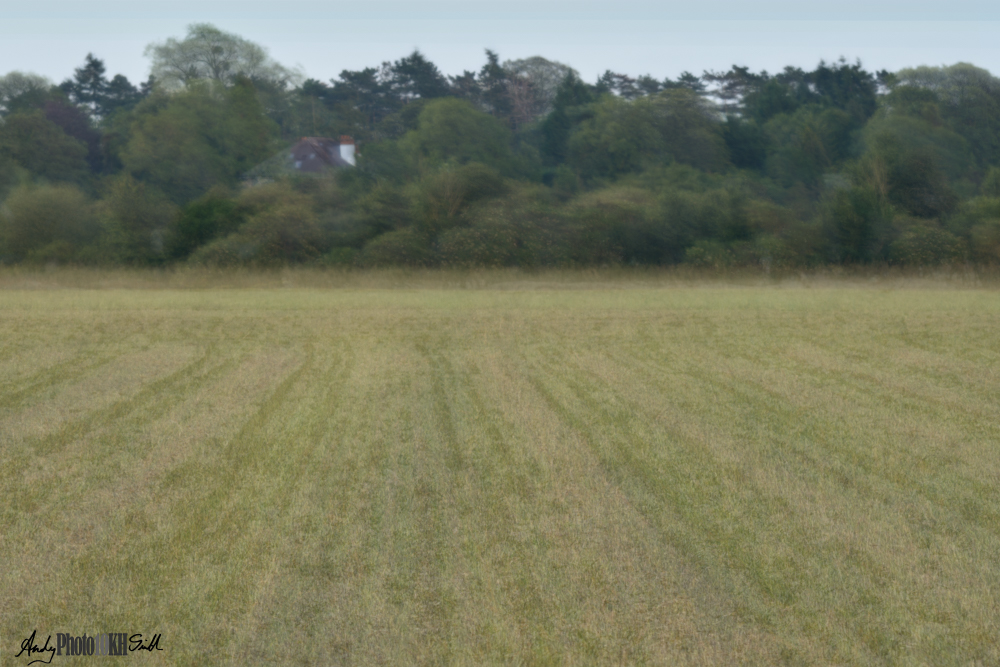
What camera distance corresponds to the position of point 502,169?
4781 centimetres

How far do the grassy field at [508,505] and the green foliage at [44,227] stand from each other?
23.6 metres

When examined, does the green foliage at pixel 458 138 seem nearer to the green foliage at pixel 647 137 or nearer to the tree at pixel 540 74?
the green foliage at pixel 647 137

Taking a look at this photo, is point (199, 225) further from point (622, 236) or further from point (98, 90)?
point (98, 90)

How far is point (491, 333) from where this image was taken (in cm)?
1645

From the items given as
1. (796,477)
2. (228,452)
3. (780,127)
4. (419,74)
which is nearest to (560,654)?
(796,477)

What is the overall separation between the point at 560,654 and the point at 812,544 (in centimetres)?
196

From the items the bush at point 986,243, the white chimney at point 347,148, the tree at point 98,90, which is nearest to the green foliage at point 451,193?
the bush at point 986,243

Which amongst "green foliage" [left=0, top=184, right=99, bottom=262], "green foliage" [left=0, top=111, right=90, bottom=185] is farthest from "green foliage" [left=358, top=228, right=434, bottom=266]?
"green foliage" [left=0, top=111, right=90, bottom=185]

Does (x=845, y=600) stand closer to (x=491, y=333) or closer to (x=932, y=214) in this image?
(x=491, y=333)

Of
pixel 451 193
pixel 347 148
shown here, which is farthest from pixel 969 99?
pixel 347 148

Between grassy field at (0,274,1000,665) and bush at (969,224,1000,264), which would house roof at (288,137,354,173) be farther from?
grassy field at (0,274,1000,665)

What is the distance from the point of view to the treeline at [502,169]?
34.9m

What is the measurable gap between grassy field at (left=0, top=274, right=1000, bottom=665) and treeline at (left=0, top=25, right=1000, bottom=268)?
21.7m

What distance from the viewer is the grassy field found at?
4152 mm
